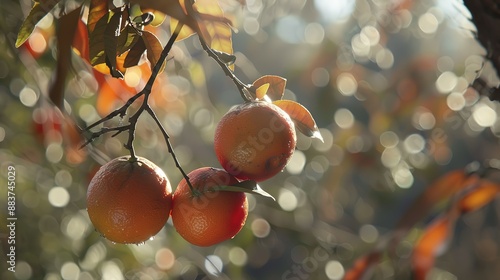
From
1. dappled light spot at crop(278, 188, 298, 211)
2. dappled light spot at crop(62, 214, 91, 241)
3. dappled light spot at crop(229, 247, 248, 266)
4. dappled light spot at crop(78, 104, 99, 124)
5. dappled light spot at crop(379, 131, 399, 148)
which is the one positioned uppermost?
dappled light spot at crop(78, 104, 99, 124)

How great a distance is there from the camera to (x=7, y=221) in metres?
1.46

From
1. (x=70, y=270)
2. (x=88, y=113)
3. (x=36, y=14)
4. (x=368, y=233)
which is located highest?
(x=36, y=14)

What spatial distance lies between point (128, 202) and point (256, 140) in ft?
0.42

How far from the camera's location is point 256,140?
570mm

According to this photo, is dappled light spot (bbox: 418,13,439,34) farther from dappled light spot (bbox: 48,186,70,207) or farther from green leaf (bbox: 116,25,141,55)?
green leaf (bbox: 116,25,141,55)

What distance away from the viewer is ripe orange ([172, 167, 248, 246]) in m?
0.59

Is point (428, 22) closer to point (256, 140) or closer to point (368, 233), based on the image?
point (368, 233)

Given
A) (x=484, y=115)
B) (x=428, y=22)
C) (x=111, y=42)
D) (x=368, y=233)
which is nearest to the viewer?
(x=111, y=42)

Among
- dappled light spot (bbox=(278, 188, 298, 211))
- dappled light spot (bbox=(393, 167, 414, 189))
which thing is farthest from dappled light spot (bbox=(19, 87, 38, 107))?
dappled light spot (bbox=(393, 167, 414, 189))

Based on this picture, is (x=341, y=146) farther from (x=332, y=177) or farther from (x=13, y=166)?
(x=13, y=166)

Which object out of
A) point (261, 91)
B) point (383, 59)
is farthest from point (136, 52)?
point (383, 59)

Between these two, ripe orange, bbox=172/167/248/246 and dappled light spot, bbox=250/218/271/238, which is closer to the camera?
ripe orange, bbox=172/167/248/246

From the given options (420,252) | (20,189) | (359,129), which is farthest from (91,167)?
(359,129)

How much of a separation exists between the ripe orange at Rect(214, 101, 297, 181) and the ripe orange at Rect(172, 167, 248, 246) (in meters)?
0.02
